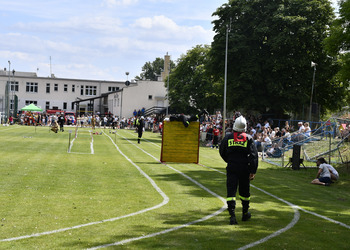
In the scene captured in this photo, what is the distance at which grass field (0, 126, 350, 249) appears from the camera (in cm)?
732

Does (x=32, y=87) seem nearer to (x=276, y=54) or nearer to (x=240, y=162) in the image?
(x=276, y=54)

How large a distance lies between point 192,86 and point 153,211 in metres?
60.0

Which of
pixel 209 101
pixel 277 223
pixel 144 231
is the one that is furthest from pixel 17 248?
pixel 209 101

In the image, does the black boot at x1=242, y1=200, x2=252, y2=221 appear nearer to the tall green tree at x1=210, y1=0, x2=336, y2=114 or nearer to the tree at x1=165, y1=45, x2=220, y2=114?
the tall green tree at x1=210, y1=0, x2=336, y2=114

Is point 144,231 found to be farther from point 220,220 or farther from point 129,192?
point 129,192

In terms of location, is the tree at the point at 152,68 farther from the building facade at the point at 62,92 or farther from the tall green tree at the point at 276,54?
the tall green tree at the point at 276,54

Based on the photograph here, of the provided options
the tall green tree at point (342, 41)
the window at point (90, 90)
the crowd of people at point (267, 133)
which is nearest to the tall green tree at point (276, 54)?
the crowd of people at point (267, 133)

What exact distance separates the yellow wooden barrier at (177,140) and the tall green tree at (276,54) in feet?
→ 64.0

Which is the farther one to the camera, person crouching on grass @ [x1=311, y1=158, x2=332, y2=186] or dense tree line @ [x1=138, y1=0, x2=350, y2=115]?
dense tree line @ [x1=138, y1=0, x2=350, y2=115]

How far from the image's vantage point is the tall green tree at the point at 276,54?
1535 inches

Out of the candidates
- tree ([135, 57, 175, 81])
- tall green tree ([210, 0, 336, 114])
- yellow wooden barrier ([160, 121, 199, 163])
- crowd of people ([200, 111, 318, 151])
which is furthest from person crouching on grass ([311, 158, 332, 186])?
tree ([135, 57, 175, 81])

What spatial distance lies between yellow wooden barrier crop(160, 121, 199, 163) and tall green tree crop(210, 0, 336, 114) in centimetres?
1951

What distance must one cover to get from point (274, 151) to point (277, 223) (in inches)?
691

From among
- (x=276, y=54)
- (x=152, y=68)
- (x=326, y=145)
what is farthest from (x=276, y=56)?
(x=152, y=68)
